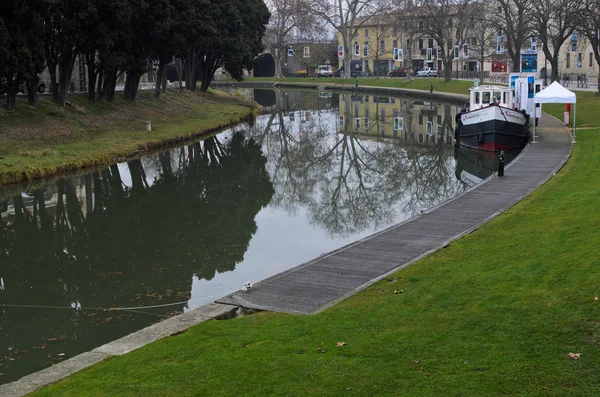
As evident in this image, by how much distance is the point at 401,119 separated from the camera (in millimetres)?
57438

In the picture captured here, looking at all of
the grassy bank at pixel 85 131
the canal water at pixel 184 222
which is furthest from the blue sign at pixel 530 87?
the grassy bank at pixel 85 131

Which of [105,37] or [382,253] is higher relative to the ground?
[105,37]

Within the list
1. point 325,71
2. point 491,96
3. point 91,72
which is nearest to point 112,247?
point 491,96

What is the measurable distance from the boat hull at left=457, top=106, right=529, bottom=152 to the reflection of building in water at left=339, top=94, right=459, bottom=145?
5.99 metres

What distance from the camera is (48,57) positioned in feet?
127

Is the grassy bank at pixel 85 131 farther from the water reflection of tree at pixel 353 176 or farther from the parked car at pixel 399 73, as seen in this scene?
the parked car at pixel 399 73

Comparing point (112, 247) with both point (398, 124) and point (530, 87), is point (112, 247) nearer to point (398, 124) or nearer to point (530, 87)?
point (530, 87)

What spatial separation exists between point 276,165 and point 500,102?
12.5 m

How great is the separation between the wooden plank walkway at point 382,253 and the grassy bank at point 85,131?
1661 cm

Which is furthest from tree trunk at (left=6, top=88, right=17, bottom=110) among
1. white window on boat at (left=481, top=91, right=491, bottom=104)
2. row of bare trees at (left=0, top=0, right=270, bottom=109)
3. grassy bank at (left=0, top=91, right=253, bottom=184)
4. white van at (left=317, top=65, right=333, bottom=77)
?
white van at (left=317, top=65, right=333, bottom=77)

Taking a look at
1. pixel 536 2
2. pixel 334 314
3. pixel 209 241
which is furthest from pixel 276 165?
pixel 536 2

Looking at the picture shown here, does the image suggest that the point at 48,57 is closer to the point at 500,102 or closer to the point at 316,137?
the point at 316,137

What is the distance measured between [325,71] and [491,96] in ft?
278

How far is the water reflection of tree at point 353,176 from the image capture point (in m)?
24.6
